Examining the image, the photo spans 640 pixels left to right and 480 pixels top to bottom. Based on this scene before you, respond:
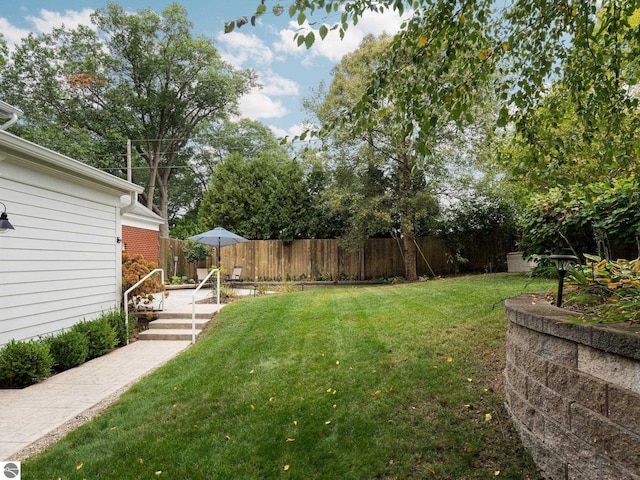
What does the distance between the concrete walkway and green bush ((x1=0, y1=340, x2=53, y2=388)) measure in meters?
0.15

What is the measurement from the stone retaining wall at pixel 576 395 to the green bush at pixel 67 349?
5.43 metres

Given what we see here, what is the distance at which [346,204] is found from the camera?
43.7ft

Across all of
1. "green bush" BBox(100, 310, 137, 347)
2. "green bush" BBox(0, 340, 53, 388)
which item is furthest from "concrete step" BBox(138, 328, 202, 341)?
"green bush" BBox(0, 340, 53, 388)

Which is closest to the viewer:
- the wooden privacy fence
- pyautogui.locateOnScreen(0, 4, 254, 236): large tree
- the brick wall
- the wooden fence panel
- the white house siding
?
the white house siding

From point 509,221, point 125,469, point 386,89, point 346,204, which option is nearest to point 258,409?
point 125,469

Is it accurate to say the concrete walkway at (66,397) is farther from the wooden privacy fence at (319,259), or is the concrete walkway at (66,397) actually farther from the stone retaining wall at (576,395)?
the wooden privacy fence at (319,259)

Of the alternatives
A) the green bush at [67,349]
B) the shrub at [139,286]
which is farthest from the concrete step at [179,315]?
the green bush at [67,349]

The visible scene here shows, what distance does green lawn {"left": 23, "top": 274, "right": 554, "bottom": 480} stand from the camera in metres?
2.46

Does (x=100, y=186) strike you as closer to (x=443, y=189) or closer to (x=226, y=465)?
(x=226, y=465)

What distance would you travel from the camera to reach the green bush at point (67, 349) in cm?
521

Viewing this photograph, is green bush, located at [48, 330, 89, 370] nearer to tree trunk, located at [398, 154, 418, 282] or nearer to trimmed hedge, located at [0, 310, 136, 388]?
trimmed hedge, located at [0, 310, 136, 388]

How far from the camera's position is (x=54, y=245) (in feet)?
18.0

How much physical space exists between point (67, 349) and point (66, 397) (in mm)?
1296

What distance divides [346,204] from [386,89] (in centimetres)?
1050
